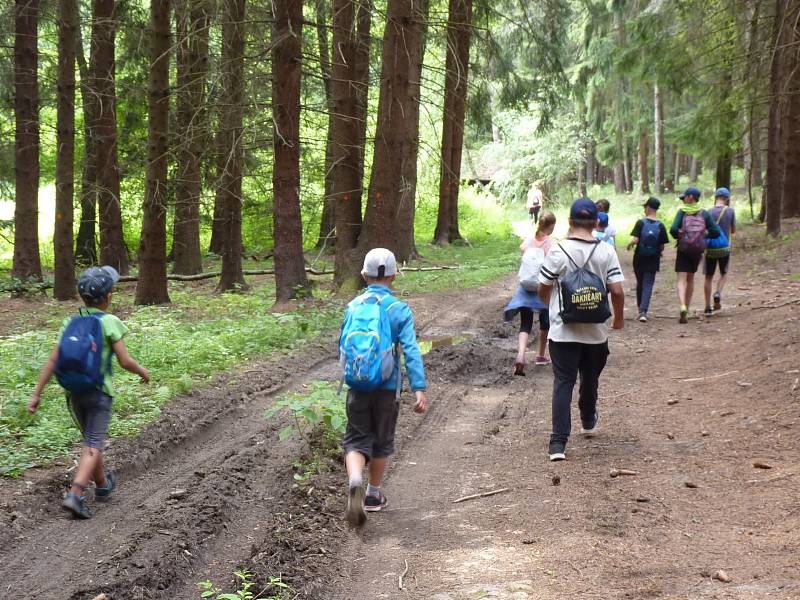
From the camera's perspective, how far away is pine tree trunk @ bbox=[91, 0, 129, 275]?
17503 mm

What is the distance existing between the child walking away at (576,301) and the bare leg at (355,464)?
1980 mm

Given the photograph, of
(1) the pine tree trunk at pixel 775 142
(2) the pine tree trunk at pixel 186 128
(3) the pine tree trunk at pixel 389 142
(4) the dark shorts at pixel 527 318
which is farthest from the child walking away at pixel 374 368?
(1) the pine tree trunk at pixel 775 142

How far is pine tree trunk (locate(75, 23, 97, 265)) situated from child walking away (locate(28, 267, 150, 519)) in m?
14.6

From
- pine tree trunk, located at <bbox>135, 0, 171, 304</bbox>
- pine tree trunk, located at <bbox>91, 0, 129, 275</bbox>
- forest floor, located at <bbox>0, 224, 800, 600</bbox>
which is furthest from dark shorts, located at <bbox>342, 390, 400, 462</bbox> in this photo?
pine tree trunk, located at <bbox>91, 0, 129, 275</bbox>

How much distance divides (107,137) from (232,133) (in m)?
3.83

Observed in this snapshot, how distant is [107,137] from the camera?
1816cm

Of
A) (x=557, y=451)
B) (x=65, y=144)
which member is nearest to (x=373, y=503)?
(x=557, y=451)

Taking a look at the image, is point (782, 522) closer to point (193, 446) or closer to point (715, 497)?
point (715, 497)

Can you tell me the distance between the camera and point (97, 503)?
6.01 metres

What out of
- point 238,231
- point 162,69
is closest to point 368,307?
point 162,69

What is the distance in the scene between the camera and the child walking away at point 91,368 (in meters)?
5.82

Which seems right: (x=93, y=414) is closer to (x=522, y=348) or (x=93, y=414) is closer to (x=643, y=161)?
(x=522, y=348)

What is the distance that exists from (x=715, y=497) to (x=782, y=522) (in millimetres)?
695

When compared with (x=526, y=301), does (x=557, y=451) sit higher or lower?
lower
